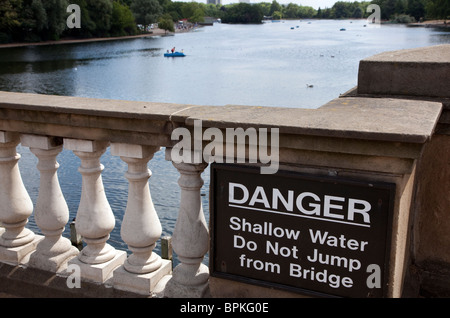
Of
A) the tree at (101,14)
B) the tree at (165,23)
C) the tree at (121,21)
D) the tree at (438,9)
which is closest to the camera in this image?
the tree at (101,14)

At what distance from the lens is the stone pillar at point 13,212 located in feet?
9.41

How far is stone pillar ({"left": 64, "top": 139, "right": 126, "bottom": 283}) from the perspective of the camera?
2.61 metres

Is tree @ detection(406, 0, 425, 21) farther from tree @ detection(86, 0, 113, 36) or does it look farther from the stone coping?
the stone coping

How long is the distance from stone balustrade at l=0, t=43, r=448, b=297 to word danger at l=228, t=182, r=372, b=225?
10cm

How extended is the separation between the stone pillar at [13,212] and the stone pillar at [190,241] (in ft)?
3.08

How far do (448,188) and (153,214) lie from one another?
1441 mm

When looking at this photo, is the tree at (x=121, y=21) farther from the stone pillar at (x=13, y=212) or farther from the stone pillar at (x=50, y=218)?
the stone pillar at (x=50, y=218)

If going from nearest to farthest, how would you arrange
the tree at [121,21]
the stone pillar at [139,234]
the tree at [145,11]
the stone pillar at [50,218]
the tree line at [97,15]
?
the stone pillar at [139,234] → the stone pillar at [50,218] → the tree line at [97,15] → the tree at [121,21] → the tree at [145,11]

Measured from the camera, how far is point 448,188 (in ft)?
8.41

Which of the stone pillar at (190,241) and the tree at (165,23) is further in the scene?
the tree at (165,23)

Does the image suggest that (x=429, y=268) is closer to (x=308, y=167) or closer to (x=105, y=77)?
(x=308, y=167)

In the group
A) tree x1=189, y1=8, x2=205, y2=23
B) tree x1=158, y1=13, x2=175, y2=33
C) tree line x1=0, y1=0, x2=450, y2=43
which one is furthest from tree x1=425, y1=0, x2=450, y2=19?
tree x1=189, y1=8, x2=205, y2=23

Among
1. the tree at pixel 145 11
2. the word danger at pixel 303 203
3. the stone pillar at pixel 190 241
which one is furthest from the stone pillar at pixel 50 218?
the tree at pixel 145 11

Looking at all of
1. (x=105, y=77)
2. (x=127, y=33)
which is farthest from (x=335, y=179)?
(x=127, y=33)
